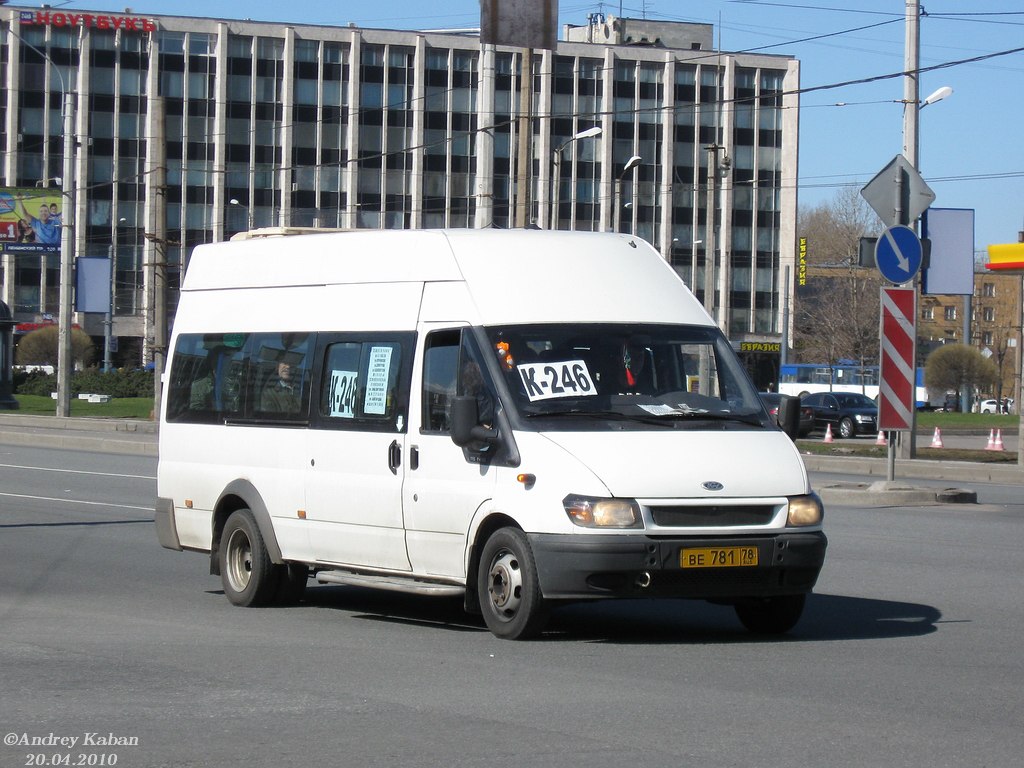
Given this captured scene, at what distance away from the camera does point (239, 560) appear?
10.8 m

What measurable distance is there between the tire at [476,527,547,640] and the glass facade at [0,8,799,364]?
8215 cm

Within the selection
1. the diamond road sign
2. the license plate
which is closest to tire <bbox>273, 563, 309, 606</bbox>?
the license plate

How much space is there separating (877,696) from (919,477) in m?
21.6

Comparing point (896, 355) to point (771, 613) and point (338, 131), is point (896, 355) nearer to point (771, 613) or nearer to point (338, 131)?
point (771, 613)

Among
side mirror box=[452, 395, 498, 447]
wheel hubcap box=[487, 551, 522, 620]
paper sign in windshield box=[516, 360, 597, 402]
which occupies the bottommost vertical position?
wheel hubcap box=[487, 551, 522, 620]

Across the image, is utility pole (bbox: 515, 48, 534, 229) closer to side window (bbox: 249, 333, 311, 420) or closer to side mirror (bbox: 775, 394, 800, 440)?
side window (bbox: 249, 333, 311, 420)

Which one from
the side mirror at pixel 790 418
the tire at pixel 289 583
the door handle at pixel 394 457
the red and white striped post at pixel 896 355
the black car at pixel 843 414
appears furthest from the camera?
the black car at pixel 843 414

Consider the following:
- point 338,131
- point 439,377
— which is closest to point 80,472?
point 439,377

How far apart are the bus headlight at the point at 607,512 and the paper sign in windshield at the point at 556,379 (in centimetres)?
83

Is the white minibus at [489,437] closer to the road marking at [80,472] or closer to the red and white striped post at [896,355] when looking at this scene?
the red and white striped post at [896,355]

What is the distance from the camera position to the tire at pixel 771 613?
907 centimetres

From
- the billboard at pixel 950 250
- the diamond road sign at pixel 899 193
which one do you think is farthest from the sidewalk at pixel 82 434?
the diamond road sign at pixel 899 193

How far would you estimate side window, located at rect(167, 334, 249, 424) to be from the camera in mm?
11058

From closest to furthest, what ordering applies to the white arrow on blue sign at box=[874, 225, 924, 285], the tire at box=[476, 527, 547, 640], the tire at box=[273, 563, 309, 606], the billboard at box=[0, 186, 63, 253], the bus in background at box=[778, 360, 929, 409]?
the tire at box=[476, 527, 547, 640] < the tire at box=[273, 563, 309, 606] < the white arrow on blue sign at box=[874, 225, 924, 285] < the billboard at box=[0, 186, 63, 253] < the bus in background at box=[778, 360, 929, 409]
